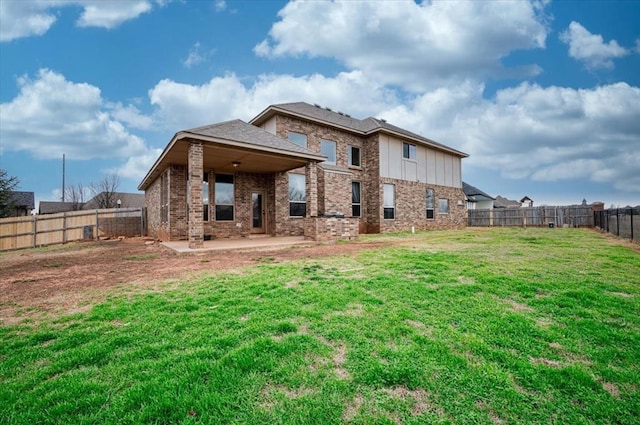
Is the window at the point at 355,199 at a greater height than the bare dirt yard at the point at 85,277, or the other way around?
the window at the point at 355,199

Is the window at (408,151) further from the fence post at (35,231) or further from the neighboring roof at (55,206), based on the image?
the neighboring roof at (55,206)

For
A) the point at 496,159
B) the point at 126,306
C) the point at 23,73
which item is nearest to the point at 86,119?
the point at 23,73

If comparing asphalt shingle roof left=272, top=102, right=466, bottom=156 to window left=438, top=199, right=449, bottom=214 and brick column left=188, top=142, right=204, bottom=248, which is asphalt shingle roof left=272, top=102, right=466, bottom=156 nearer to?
window left=438, top=199, right=449, bottom=214

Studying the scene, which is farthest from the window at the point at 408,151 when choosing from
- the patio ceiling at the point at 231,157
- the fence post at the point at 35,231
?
the fence post at the point at 35,231

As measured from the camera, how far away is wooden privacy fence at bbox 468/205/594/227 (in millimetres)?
20219

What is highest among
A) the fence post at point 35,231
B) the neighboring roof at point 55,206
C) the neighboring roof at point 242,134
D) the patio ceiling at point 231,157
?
the neighboring roof at point 242,134

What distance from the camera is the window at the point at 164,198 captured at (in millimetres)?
12344

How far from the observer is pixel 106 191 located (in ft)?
109

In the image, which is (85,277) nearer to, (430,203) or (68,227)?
(68,227)

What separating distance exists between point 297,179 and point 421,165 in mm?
9406

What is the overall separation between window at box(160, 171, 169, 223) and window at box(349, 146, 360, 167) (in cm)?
945

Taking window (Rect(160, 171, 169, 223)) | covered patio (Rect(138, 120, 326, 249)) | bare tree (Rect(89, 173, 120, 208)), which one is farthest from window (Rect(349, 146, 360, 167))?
bare tree (Rect(89, 173, 120, 208))

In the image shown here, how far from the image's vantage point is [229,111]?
2045cm

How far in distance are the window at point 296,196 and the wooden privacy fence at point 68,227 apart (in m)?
10.8
